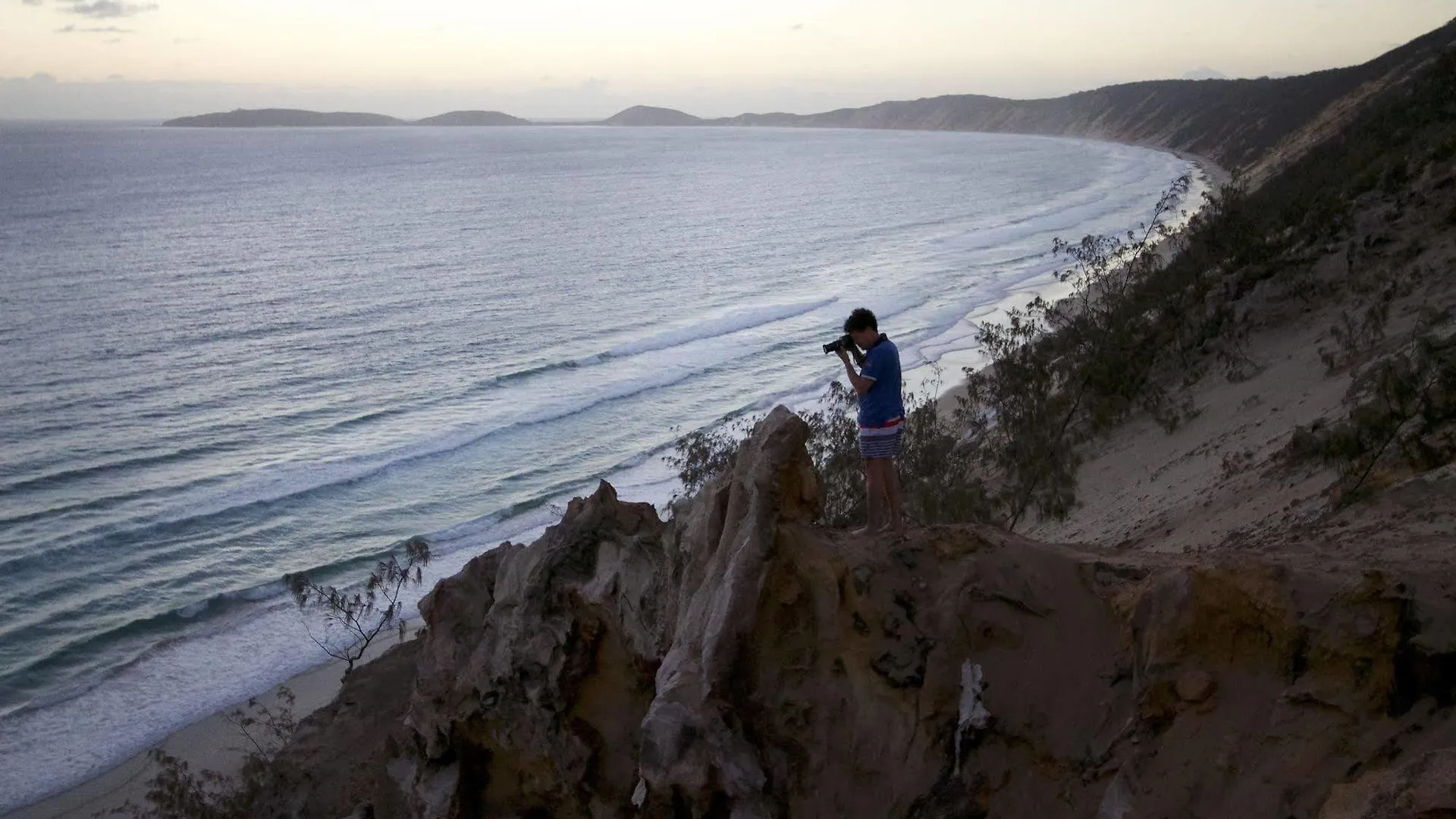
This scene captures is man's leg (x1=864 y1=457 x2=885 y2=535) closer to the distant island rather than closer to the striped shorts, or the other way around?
the striped shorts

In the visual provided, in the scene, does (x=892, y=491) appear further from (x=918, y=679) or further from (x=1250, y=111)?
(x=1250, y=111)

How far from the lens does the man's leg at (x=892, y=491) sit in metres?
8.01

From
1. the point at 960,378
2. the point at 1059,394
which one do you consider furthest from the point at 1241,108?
the point at 1059,394

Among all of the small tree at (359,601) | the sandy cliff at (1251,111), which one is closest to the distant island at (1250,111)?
the sandy cliff at (1251,111)

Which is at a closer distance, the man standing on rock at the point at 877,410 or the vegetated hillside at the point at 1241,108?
the man standing on rock at the point at 877,410

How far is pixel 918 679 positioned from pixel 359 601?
48.6 ft

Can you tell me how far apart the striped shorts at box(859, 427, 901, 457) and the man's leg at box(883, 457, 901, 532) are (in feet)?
0.20

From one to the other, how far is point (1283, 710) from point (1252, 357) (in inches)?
543

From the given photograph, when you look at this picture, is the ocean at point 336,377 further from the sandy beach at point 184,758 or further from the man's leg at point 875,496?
the man's leg at point 875,496

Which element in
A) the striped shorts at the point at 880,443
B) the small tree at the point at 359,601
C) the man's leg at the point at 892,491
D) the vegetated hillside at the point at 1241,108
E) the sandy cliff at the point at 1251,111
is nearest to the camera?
the man's leg at the point at 892,491

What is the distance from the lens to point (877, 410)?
8180 millimetres

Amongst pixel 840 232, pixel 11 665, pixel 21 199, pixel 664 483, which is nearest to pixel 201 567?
pixel 11 665

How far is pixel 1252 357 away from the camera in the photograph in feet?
57.2

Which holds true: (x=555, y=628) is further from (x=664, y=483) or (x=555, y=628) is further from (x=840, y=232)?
(x=840, y=232)
